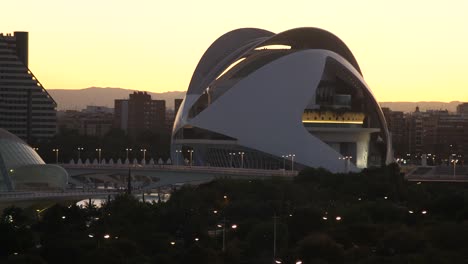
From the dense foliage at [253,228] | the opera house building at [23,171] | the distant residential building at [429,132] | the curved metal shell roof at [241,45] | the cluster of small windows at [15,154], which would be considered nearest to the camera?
the dense foliage at [253,228]

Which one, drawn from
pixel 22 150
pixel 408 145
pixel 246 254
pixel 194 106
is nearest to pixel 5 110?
pixel 408 145

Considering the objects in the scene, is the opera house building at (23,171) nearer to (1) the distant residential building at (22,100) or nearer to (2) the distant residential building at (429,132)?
(1) the distant residential building at (22,100)

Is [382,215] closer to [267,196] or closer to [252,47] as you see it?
[267,196]

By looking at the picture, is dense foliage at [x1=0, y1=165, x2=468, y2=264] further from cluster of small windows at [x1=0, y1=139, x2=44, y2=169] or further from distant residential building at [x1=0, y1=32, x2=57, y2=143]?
distant residential building at [x1=0, y1=32, x2=57, y2=143]

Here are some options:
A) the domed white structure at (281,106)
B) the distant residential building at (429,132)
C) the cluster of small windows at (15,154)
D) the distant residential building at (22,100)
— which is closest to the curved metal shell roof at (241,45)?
the domed white structure at (281,106)

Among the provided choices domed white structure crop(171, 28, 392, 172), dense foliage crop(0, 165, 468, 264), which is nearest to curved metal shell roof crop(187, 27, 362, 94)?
domed white structure crop(171, 28, 392, 172)
